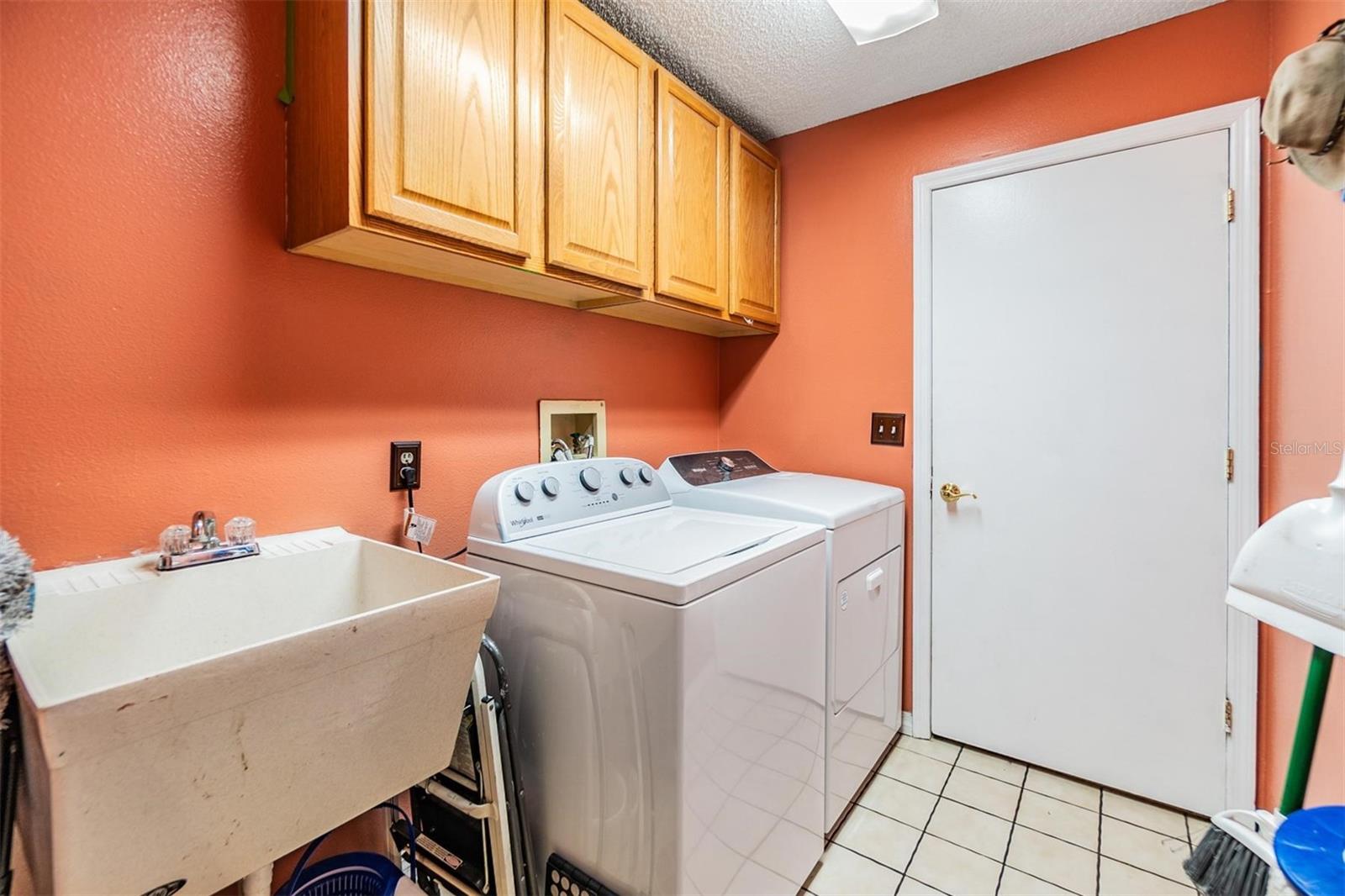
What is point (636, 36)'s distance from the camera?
1.71 m

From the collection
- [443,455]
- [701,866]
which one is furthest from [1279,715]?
[443,455]

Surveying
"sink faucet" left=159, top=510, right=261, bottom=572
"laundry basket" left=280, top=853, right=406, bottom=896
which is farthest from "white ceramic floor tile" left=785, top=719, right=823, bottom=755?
"sink faucet" left=159, top=510, right=261, bottom=572

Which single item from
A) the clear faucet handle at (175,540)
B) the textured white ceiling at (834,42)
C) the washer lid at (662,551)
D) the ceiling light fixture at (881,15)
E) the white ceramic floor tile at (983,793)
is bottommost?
the white ceramic floor tile at (983,793)

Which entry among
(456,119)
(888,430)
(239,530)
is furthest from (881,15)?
(239,530)

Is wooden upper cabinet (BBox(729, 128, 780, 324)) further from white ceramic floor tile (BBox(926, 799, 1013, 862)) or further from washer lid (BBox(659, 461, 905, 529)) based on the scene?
white ceramic floor tile (BBox(926, 799, 1013, 862))

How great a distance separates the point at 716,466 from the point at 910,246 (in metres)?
1.11

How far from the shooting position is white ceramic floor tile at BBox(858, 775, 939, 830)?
171 centimetres

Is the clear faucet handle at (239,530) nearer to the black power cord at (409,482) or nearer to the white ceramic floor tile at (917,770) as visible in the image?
the black power cord at (409,482)

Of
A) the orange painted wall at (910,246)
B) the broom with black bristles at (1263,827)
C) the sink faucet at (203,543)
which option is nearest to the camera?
the broom with black bristles at (1263,827)

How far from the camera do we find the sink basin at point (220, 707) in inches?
22.8

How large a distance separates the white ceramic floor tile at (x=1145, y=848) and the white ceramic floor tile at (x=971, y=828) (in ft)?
0.86

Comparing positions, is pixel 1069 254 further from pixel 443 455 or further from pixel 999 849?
pixel 443 455

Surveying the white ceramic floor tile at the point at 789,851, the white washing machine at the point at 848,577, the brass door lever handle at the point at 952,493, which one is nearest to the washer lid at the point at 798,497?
the white washing machine at the point at 848,577

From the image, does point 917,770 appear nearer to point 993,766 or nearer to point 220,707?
point 993,766
